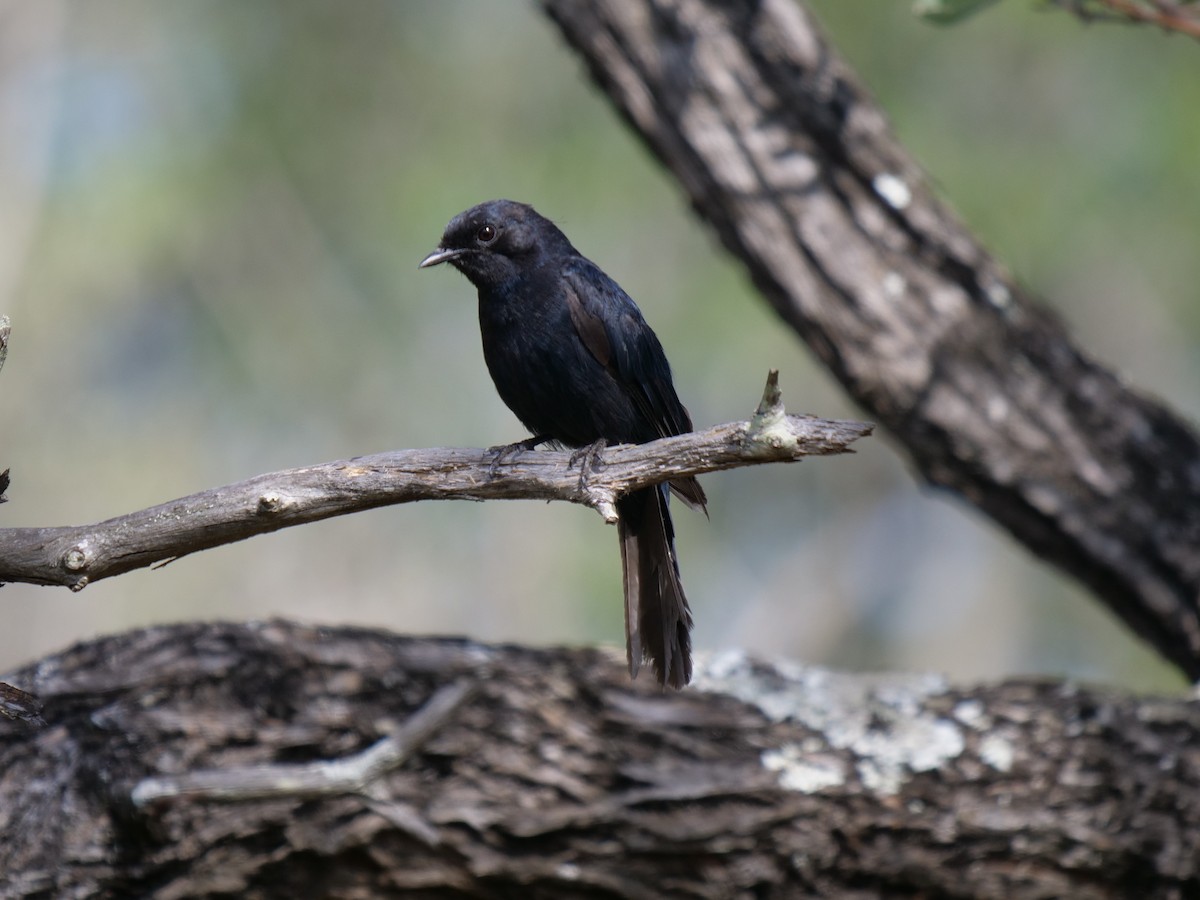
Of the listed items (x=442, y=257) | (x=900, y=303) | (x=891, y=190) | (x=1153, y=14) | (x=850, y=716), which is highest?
(x=1153, y=14)

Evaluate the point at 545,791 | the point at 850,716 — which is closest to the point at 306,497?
the point at 545,791

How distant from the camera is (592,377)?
3.83 m

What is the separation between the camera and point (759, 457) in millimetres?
2553

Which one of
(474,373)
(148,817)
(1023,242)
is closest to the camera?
(148,817)

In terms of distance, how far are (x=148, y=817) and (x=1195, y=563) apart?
337cm

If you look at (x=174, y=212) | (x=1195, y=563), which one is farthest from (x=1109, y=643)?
(x=174, y=212)

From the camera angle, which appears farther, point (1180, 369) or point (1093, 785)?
point (1180, 369)

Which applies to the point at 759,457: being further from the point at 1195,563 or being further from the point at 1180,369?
the point at 1180,369

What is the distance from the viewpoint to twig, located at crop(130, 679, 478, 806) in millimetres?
3150

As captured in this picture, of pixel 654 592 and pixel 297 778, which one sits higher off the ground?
pixel 654 592

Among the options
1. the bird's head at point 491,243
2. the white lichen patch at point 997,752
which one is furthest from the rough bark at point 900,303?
the white lichen patch at point 997,752

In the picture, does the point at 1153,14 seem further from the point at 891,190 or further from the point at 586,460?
the point at 586,460

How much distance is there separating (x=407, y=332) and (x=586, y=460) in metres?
11.0

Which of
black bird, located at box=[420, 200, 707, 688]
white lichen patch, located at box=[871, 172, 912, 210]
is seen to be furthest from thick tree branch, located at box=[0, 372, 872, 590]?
white lichen patch, located at box=[871, 172, 912, 210]
